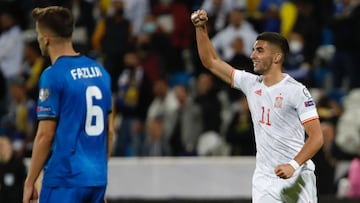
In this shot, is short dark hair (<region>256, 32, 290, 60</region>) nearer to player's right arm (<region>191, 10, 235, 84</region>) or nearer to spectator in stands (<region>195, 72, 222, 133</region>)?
player's right arm (<region>191, 10, 235, 84</region>)

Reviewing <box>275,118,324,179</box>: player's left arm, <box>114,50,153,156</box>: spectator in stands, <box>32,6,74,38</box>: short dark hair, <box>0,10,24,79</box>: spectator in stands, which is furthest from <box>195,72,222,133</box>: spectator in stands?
<box>32,6,74,38</box>: short dark hair

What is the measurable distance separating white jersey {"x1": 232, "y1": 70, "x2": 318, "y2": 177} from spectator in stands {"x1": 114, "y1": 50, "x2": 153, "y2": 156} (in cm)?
804

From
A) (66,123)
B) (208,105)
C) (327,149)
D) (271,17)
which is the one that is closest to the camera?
(66,123)

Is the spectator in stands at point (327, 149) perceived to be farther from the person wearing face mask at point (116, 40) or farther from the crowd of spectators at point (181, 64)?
the person wearing face mask at point (116, 40)

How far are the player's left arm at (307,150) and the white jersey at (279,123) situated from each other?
16 cm

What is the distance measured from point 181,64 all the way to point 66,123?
35.9ft

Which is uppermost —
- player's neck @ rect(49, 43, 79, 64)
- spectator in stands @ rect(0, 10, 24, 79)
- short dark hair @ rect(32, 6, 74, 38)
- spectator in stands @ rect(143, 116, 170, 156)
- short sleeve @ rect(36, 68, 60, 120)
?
short dark hair @ rect(32, 6, 74, 38)

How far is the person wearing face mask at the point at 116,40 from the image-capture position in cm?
1914

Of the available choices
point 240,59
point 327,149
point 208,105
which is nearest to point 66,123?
point 327,149

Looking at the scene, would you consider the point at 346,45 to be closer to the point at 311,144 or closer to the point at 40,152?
the point at 311,144

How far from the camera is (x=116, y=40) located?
63.0ft

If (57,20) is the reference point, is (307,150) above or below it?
below

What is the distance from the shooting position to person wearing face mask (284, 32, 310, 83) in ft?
56.2

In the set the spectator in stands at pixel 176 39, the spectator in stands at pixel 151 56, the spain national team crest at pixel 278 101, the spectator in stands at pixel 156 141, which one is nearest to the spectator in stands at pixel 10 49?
the spectator in stands at pixel 151 56
